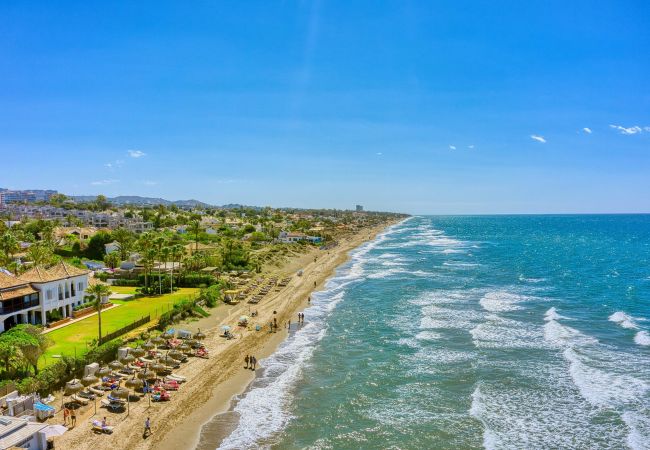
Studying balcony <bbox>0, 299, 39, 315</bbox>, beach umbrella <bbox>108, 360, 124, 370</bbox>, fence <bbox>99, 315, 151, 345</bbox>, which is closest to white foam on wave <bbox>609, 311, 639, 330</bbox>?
beach umbrella <bbox>108, 360, 124, 370</bbox>

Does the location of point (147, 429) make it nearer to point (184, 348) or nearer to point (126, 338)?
point (184, 348)

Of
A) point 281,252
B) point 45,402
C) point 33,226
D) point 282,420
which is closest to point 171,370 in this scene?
point 45,402

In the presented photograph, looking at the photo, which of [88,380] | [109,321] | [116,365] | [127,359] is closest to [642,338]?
[127,359]

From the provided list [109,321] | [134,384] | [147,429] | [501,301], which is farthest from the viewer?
[501,301]

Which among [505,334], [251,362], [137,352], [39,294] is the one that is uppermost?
[39,294]

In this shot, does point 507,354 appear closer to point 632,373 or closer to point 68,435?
point 632,373

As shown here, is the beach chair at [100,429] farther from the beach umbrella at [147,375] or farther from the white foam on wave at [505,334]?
the white foam on wave at [505,334]

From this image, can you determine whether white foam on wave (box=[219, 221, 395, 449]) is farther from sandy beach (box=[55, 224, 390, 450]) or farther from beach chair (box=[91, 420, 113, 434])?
beach chair (box=[91, 420, 113, 434])
